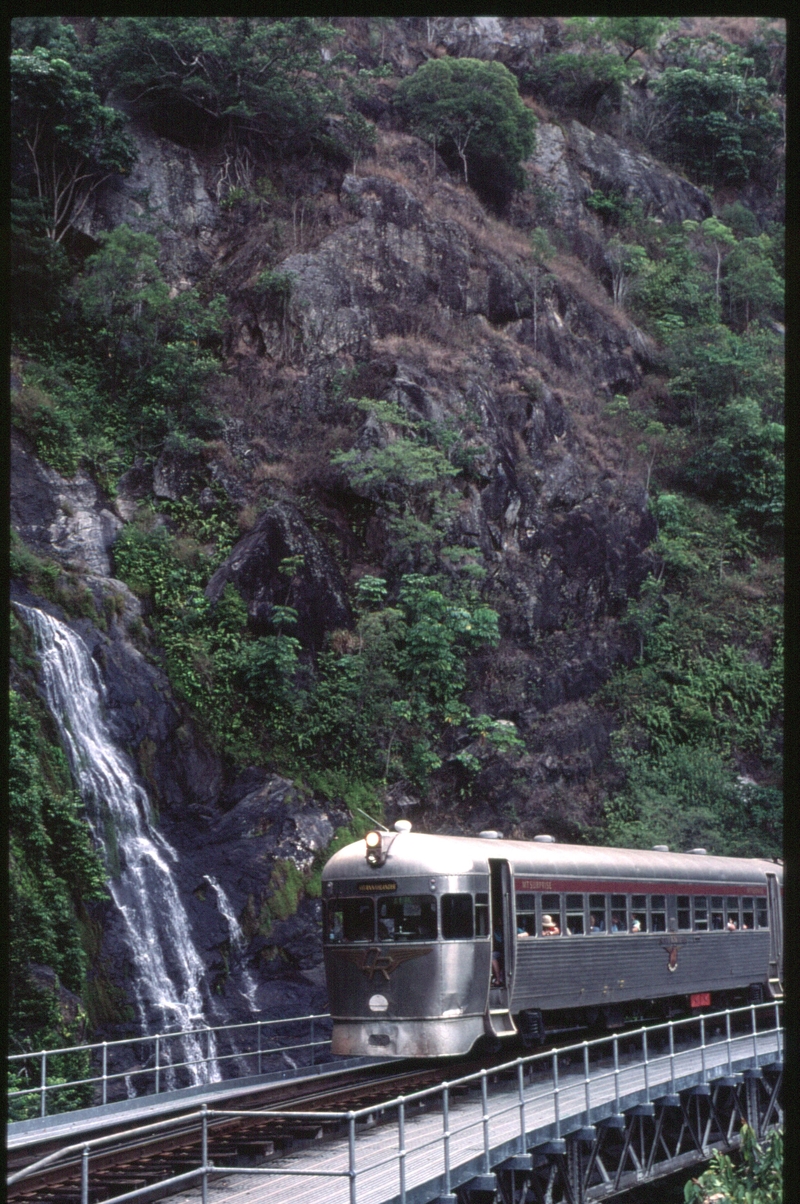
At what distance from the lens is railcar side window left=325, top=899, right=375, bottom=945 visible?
17250 millimetres

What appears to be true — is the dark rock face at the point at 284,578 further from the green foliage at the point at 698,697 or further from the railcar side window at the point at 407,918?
the railcar side window at the point at 407,918

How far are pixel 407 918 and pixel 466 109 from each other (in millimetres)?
40552

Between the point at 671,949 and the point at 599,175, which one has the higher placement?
the point at 599,175

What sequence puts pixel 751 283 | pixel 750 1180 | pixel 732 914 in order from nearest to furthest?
pixel 750 1180
pixel 732 914
pixel 751 283

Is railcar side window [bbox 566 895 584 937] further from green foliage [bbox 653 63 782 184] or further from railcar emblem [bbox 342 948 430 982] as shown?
green foliage [bbox 653 63 782 184]

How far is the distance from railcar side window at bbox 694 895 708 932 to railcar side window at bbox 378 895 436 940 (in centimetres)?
843

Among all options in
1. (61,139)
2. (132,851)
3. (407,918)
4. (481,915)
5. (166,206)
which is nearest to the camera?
(407,918)

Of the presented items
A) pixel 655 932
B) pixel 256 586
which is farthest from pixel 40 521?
pixel 655 932

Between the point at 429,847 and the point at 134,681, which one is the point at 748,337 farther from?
the point at 429,847

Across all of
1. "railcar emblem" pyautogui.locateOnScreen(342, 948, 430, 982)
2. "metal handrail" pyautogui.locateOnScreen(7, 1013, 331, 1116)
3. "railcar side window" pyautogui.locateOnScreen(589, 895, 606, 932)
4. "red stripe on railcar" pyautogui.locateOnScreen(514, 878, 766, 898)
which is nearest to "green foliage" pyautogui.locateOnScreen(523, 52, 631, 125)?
"red stripe on railcar" pyautogui.locateOnScreen(514, 878, 766, 898)

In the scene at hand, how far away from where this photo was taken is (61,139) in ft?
127

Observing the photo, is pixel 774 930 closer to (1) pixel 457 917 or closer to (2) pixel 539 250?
(1) pixel 457 917

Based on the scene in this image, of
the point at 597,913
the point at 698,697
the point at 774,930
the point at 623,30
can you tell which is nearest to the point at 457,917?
the point at 597,913

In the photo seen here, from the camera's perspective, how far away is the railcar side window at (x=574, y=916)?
1909cm
